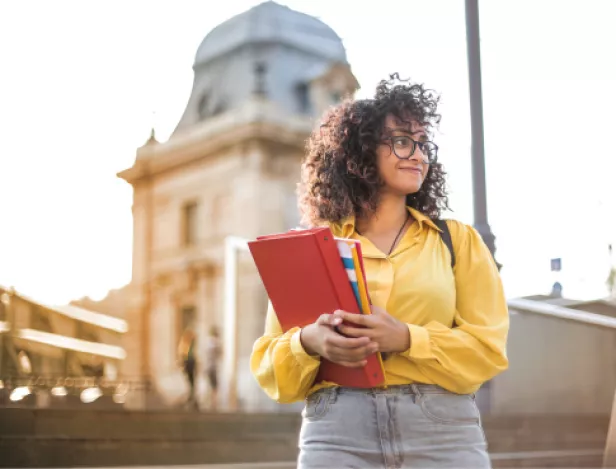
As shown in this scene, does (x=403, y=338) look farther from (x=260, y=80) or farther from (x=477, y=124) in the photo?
(x=260, y=80)

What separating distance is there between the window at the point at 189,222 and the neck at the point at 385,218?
23.2 meters

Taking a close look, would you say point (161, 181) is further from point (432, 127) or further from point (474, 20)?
point (432, 127)

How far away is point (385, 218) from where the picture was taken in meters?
2.24

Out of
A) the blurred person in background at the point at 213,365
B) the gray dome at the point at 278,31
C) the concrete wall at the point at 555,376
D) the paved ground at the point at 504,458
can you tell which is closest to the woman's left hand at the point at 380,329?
the paved ground at the point at 504,458

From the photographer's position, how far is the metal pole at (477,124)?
728 cm

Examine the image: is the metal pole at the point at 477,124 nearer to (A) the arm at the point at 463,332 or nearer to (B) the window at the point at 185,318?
(A) the arm at the point at 463,332

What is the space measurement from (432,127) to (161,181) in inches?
954

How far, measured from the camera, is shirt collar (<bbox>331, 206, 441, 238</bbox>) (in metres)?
2.21

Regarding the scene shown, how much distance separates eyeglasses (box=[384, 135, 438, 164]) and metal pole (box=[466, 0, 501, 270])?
5090mm

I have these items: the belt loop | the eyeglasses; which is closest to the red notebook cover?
the belt loop

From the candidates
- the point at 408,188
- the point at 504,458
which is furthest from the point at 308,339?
the point at 504,458

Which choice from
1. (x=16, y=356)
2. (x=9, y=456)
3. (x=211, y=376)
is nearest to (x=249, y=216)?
(x=211, y=376)

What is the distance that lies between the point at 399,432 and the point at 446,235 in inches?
17.8

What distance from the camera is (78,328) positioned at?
13.3 metres
